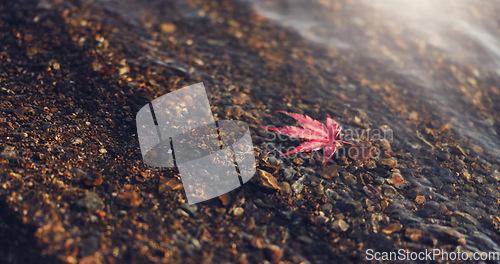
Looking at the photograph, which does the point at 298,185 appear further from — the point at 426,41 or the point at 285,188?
the point at 426,41

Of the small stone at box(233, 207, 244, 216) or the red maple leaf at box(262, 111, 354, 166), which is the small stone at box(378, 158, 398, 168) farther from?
the small stone at box(233, 207, 244, 216)

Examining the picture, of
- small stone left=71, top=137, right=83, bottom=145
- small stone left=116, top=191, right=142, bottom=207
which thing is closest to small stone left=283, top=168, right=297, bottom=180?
small stone left=116, top=191, right=142, bottom=207

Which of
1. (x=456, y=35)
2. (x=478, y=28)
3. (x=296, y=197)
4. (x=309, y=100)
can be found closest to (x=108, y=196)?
(x=296, y=197)

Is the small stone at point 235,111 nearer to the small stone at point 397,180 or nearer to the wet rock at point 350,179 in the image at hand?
the wet rock at point 350,179

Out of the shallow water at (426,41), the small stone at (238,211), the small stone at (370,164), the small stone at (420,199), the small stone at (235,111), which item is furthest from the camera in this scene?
the shallow water at (426,41)

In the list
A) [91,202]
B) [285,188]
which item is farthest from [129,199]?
[285,188]

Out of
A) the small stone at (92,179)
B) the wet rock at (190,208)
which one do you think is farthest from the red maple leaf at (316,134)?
the small stone at (92,179)

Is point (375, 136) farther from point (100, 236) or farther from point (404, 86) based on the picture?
point (100, 236)

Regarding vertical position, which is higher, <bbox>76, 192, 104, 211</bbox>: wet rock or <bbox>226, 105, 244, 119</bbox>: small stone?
<bbox>226, 105, 244, 119</bbox>: small stone
